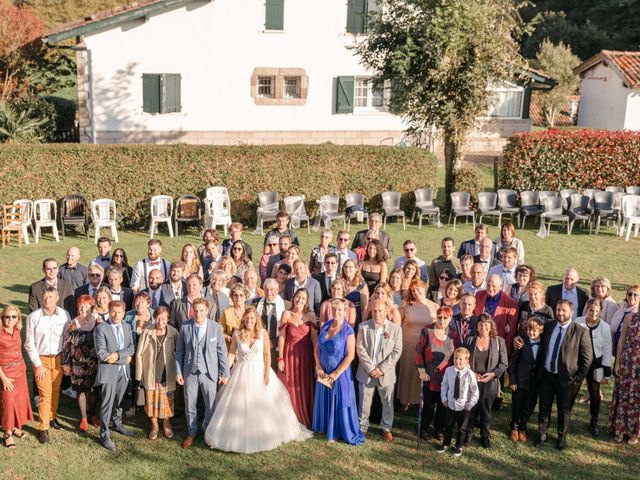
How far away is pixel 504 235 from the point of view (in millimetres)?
10898

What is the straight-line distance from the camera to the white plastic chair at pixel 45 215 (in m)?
16.7

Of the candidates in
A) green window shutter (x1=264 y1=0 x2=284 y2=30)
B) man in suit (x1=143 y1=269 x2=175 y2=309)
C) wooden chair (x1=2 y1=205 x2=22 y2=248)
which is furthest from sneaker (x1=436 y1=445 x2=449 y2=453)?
green window shutter (x1=264 y1=0 x2=284 y2=30)

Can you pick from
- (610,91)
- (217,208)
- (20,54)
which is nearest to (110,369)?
(217,208)

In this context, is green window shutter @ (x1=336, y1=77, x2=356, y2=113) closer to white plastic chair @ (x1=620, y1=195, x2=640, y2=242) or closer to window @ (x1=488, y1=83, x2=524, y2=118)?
window @ (x1=488, y1=83, x2=524, y2=118)

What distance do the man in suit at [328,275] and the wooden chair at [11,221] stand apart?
9.02 metres

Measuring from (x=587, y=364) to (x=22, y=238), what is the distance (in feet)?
42.9

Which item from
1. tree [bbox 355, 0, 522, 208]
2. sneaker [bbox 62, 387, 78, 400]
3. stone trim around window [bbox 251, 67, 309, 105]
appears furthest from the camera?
stone trim around window [bbox 251, 67, 309, 105]

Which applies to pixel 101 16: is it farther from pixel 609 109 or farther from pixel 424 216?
pixel 609 109

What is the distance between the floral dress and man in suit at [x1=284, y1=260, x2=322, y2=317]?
3.53 metres

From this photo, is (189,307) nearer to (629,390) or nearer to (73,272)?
(73,272)

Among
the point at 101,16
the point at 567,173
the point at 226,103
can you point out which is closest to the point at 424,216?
the point at 567,173

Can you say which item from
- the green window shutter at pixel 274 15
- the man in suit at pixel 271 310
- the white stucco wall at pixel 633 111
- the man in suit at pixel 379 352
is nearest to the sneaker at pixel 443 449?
the man in suit at pixel 379 352

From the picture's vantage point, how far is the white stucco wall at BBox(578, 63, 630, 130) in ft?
111

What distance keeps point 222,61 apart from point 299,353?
18737 mm
